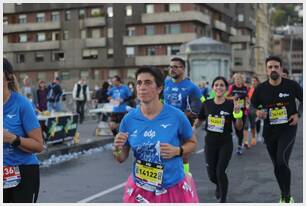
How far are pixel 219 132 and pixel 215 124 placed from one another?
0.41 feet

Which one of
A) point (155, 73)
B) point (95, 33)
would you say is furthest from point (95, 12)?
point (155, 73)

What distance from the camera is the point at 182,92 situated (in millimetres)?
7520

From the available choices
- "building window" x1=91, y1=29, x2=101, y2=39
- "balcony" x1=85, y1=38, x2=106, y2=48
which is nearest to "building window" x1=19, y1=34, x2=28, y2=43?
"balcony" x1=85, y1=38, x2=106, y2=48

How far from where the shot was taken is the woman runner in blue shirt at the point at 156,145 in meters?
3.86

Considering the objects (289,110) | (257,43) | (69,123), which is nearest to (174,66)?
(289,110)

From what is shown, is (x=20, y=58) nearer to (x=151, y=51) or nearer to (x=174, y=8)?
(x=151, y=51)

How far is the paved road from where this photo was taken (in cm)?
716

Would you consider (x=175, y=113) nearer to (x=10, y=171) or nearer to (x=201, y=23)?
(x=10, y=171)

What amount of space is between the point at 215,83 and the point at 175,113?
3193 millimetres

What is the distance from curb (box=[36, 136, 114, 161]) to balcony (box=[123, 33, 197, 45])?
47.2m

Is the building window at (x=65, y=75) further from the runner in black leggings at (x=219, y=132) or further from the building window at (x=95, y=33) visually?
the runner in black leggings at (x=219, y=132)

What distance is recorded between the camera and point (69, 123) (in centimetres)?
1228

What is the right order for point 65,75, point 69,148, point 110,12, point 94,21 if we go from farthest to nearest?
point 65,75, point 94,21, point 110,12, point 69,148

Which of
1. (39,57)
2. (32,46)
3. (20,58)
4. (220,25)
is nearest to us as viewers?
(32,46)
